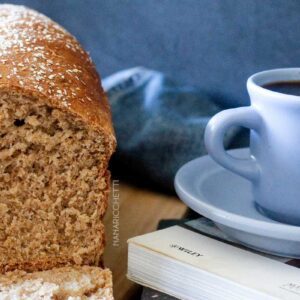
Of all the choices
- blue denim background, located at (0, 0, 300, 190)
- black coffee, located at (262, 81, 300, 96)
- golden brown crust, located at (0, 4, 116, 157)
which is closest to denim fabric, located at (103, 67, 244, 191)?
blue denim background, located at (0, 0, 300, 190)

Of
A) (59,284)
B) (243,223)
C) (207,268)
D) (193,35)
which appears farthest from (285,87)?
(193,35)

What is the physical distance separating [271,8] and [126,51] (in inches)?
18.4

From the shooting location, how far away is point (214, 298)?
1.17 metres

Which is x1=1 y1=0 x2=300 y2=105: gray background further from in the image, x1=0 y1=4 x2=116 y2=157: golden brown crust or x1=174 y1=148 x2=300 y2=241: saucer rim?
x1=174 y1=148 x2=300 y2=241: saucer rim

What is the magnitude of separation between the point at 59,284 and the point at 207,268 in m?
0.26

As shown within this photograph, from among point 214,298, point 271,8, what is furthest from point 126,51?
point 214,298

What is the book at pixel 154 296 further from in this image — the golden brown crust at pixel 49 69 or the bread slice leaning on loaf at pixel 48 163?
the golden brown crust at pixel 49 69

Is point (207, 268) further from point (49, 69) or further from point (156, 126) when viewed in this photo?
point (156, 126)

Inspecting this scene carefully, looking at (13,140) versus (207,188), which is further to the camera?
(207,188)

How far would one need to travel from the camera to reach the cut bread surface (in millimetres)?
1221

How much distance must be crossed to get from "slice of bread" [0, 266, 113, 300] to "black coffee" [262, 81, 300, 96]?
1.53 feet

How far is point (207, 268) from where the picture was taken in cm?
118

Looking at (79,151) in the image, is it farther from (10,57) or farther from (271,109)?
(271,109)

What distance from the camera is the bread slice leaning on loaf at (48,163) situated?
3.98ft
